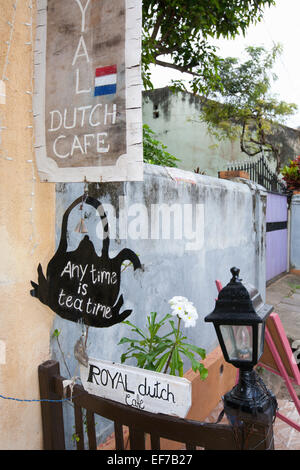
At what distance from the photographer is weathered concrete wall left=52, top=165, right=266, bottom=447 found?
6.21ft

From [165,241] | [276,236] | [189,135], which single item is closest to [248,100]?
[189,135]

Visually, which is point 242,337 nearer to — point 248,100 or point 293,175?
point 293,175

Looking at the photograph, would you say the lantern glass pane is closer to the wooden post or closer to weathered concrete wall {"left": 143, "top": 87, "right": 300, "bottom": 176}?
the wooden post

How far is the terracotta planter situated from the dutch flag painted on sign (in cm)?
217

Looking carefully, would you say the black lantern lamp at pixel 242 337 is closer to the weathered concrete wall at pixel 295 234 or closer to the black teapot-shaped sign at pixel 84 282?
the black teapot-shaped sign at pixel 84 282

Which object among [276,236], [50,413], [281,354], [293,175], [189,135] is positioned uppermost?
[189,135]

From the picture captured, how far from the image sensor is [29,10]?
1598 mm

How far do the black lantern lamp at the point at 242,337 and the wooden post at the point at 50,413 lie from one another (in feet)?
2.49

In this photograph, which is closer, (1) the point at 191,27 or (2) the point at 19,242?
(2) the point at 19,242

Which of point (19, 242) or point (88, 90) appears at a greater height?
point (88, 90)

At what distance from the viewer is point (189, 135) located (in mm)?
12781

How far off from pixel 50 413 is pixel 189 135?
A: 1210cm

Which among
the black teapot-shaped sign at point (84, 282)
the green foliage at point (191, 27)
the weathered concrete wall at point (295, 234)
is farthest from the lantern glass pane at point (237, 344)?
the weathered concrete wall at point (295, 234)

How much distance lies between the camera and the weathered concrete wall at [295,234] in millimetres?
9227
